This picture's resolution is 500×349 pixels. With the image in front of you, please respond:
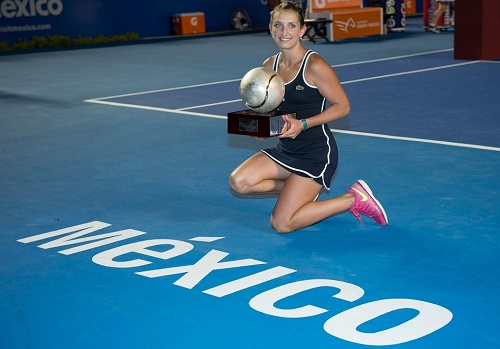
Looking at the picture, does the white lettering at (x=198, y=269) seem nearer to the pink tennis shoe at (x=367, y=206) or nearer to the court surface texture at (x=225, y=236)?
the court surface texture at (x=225, y=236)

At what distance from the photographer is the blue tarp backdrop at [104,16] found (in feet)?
72.0

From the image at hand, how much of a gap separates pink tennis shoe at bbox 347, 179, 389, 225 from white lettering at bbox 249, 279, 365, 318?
1186 mm

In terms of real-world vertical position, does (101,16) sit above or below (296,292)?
above

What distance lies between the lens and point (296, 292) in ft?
16.1

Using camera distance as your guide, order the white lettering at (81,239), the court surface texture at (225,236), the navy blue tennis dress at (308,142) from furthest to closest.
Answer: the navy blue tennis dress at (308,142)
the white lettering at (81,239)
the court surface texture at (225,236)

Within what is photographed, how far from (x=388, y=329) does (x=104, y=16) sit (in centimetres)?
2028

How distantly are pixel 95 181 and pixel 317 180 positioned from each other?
2.49m

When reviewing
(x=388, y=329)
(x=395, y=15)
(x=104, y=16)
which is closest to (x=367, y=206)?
(x=388, y=329)

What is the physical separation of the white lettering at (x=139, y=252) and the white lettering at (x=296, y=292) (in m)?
0.96

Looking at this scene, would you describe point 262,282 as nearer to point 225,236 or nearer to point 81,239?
point 225,236

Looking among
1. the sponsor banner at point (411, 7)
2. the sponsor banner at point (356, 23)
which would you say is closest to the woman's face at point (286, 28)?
the sponsor banner at point (356, 23)

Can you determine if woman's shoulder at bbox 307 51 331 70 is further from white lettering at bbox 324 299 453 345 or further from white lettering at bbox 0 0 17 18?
white lettering at bbox 0 0 17 18

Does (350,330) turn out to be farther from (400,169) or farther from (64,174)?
(64,174)

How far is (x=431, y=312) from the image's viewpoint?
180 inches
